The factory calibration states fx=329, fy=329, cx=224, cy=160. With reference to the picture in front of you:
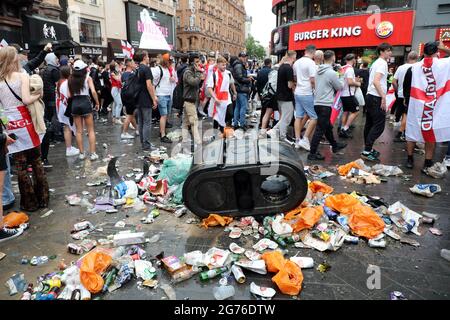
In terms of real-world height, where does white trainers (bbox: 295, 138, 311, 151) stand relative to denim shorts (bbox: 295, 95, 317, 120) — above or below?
below

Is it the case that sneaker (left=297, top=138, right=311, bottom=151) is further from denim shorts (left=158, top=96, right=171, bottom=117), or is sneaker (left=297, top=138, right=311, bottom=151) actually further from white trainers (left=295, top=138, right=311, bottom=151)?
denim shorts (left=158, top=96, right=171, bottom=117)

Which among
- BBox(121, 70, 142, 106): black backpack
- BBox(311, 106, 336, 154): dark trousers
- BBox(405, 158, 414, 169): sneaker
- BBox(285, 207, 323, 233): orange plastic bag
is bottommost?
BBox(285, 207, 323, 233): orange plastic bag

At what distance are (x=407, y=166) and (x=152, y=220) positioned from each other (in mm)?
4299

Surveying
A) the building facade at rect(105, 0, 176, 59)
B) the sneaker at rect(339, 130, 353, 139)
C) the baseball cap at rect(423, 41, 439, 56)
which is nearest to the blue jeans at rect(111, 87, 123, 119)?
the sneaker at rect(339, 130, 353, 139)

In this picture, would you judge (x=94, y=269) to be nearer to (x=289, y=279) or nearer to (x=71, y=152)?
(x=289, y=279)

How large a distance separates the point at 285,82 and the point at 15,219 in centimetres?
502

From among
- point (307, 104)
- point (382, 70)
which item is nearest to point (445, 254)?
point (382, 70)

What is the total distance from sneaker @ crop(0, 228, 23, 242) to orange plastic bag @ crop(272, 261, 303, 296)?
2.82m

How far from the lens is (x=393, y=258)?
3025 mm

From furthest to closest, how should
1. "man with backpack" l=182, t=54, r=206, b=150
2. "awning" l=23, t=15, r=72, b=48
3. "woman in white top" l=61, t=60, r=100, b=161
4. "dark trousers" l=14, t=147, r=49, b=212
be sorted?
"awning" l=23, t=15, r=72, b=48, "man with backpack" l=182, t=54, r=206, b=150, "woman in white top" l=61, t=60, r=100, b=161, "dark trousers" l=14, t=147, r=49, b=212

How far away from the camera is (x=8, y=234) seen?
353 centimetres

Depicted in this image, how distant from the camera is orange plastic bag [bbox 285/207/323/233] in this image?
135 inches

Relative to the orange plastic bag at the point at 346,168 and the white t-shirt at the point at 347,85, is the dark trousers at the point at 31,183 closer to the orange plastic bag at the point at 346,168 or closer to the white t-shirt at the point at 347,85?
the orange plastic bag at the point at 346,168
